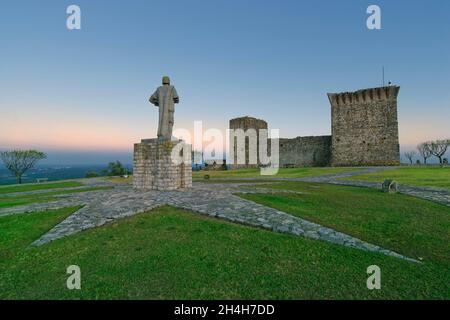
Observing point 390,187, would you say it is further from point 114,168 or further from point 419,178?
point 114,168

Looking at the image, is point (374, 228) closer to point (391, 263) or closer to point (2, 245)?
point (391, 263)

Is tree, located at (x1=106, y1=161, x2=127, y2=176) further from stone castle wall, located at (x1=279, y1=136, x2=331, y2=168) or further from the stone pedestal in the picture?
the stone pedestal

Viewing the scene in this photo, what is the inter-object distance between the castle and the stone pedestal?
29.3 m

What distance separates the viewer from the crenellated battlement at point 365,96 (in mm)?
33500

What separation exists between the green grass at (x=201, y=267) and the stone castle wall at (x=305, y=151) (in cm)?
3597

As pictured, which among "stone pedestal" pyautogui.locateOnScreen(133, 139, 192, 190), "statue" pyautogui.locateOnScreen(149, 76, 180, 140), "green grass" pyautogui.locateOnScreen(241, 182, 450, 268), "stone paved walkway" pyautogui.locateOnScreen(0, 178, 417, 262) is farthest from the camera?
"statue" pyautogui.locateOnScreen(149, 76, 180, 140)

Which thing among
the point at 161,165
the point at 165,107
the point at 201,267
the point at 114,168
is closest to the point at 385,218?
the point at 201,267

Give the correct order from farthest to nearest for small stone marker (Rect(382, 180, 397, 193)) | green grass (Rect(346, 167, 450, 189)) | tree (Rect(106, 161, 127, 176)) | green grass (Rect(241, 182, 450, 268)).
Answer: tree (Rect(106, 161, 127, 176)) → green grass (Rect(346, 167, 450, 189)) → small stone marker (Rect(382, 180, 397, 193)) → green grass (Rect(241, 182, 450, 268))

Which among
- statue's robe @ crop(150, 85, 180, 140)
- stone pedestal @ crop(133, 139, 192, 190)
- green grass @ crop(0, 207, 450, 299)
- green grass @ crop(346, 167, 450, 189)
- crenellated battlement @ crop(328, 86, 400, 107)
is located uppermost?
crenellated battlement @ crop(328, 86, 400, 107)

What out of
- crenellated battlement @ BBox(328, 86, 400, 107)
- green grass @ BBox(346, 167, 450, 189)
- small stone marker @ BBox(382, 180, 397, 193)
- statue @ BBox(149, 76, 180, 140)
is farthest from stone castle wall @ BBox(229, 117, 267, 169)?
small stone marker @ BBox(382, 180, 397, 193)

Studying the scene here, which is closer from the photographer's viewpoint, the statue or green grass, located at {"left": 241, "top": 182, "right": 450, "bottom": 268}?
green grass, located at {"left": 241, "top": 182, "right": 450, "bottom": 268}

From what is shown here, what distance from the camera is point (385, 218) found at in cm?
702

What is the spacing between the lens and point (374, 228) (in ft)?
20.2

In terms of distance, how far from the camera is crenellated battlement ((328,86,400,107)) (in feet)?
110
